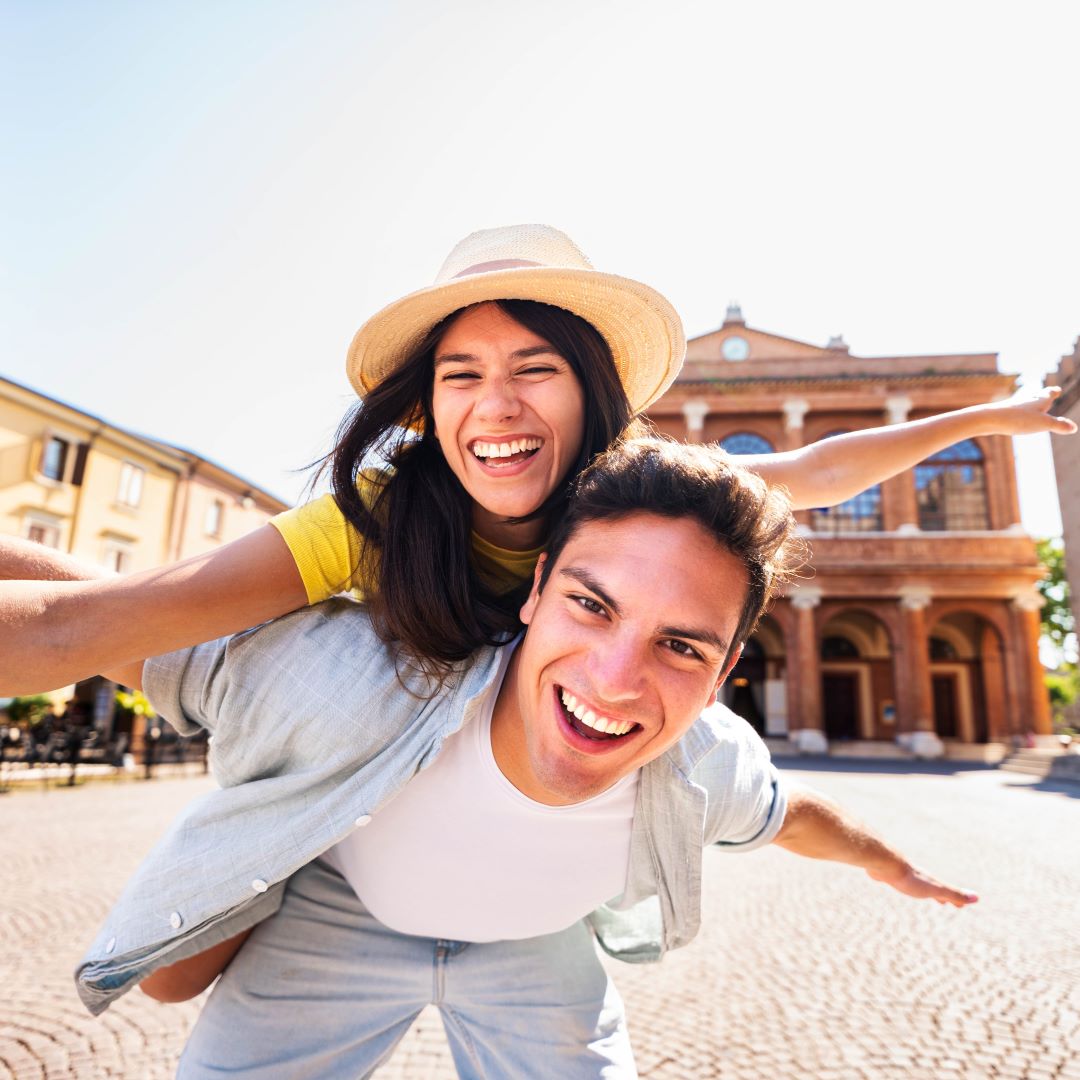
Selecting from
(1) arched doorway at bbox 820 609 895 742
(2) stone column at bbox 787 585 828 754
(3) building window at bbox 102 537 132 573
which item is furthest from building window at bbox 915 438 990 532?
(3) building window at bbox 102 537 132 573

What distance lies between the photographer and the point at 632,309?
2229mm

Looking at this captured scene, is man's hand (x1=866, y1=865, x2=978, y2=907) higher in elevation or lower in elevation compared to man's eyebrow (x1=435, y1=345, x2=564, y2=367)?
lower

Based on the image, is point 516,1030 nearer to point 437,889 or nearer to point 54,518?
point 437,889

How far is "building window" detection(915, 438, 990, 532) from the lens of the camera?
88.3 ft

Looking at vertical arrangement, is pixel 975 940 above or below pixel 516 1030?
below

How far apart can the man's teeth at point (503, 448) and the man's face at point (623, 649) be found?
1.22 feet

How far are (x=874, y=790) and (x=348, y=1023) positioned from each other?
47.5ft

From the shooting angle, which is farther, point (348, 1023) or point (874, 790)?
point (874, 790)

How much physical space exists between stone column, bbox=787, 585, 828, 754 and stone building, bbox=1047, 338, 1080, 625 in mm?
7366

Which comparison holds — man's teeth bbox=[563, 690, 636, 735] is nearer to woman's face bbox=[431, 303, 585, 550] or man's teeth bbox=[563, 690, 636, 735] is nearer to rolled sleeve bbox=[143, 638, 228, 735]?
woman's face bbox=[431, 303, 585, 550]

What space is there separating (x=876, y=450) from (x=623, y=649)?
1.36m

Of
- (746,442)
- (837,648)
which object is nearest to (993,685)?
(837,648)

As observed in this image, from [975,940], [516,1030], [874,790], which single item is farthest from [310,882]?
[874,790]

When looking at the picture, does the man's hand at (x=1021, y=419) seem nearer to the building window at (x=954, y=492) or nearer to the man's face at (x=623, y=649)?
the man's face at (x=623, y=649)
